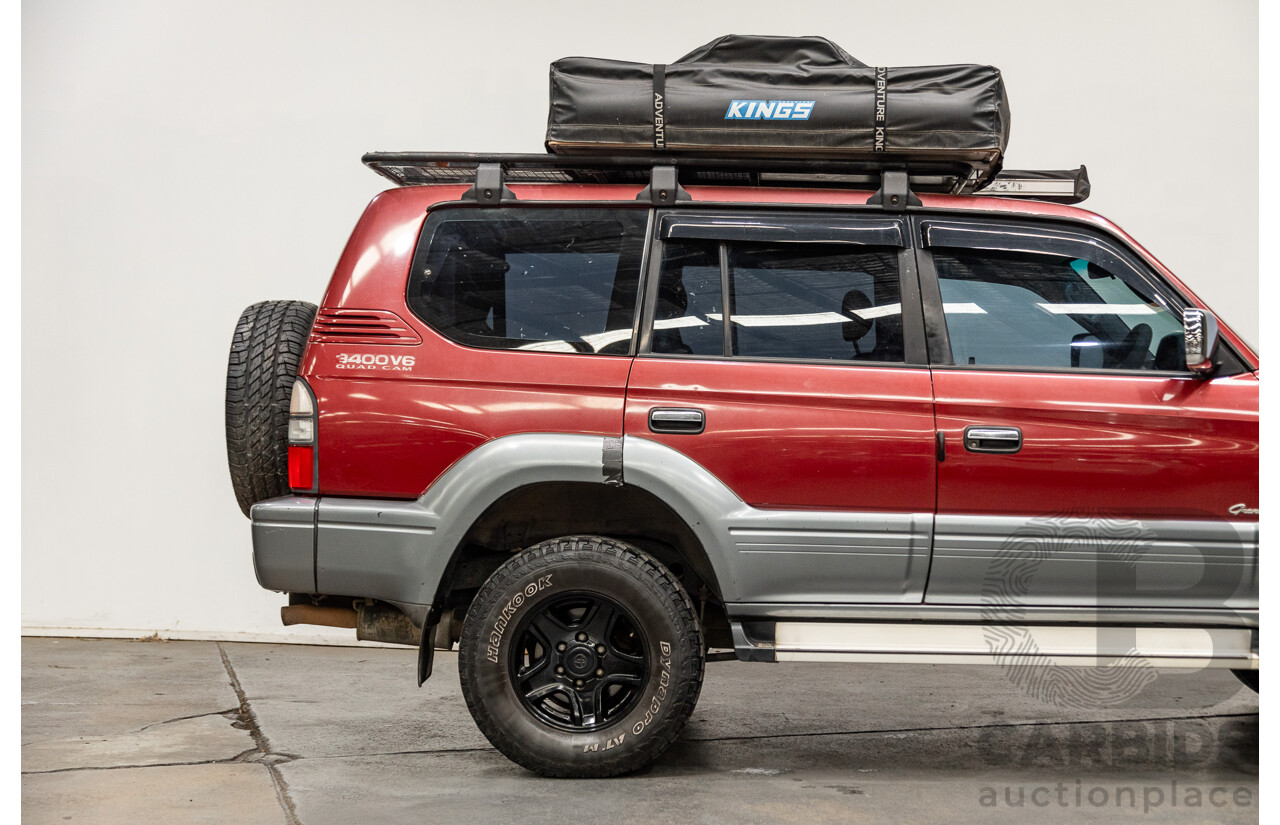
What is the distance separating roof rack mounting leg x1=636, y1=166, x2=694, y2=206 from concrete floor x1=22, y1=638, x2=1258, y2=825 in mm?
2040

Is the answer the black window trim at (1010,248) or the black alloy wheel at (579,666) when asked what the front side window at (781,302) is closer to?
the black window trim at (1010,248)

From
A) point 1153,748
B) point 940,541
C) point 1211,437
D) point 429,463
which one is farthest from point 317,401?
point 1153,748

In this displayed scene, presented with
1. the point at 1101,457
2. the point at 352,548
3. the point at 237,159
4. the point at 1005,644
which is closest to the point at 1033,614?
the point at 1005,644

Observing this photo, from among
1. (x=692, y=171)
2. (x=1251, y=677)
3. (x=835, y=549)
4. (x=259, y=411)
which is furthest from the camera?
(x=1251, y=677)

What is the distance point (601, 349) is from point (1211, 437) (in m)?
2.09

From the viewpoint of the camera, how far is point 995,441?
145 inches

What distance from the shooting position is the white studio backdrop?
21.8 feet

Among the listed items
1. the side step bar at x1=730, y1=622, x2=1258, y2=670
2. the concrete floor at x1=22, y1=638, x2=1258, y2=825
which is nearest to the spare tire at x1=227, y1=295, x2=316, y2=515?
the concrete floor at x1=22, y1=638, x2=1258, y2=825

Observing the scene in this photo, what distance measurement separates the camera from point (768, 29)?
6680 mm

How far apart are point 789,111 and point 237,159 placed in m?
4.20

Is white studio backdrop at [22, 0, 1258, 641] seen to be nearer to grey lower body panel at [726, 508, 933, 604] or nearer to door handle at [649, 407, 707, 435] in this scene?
door handle at [649, 407, 707, 435]

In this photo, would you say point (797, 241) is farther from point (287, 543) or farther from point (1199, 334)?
point (287, 543)

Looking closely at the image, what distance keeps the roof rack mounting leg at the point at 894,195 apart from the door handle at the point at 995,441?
86 cm

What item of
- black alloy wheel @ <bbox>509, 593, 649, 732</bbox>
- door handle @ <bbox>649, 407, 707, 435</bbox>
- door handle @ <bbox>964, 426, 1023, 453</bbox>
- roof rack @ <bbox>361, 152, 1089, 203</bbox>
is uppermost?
roof rack @ <bbox>361, 152, 1089, 203</bbox>
